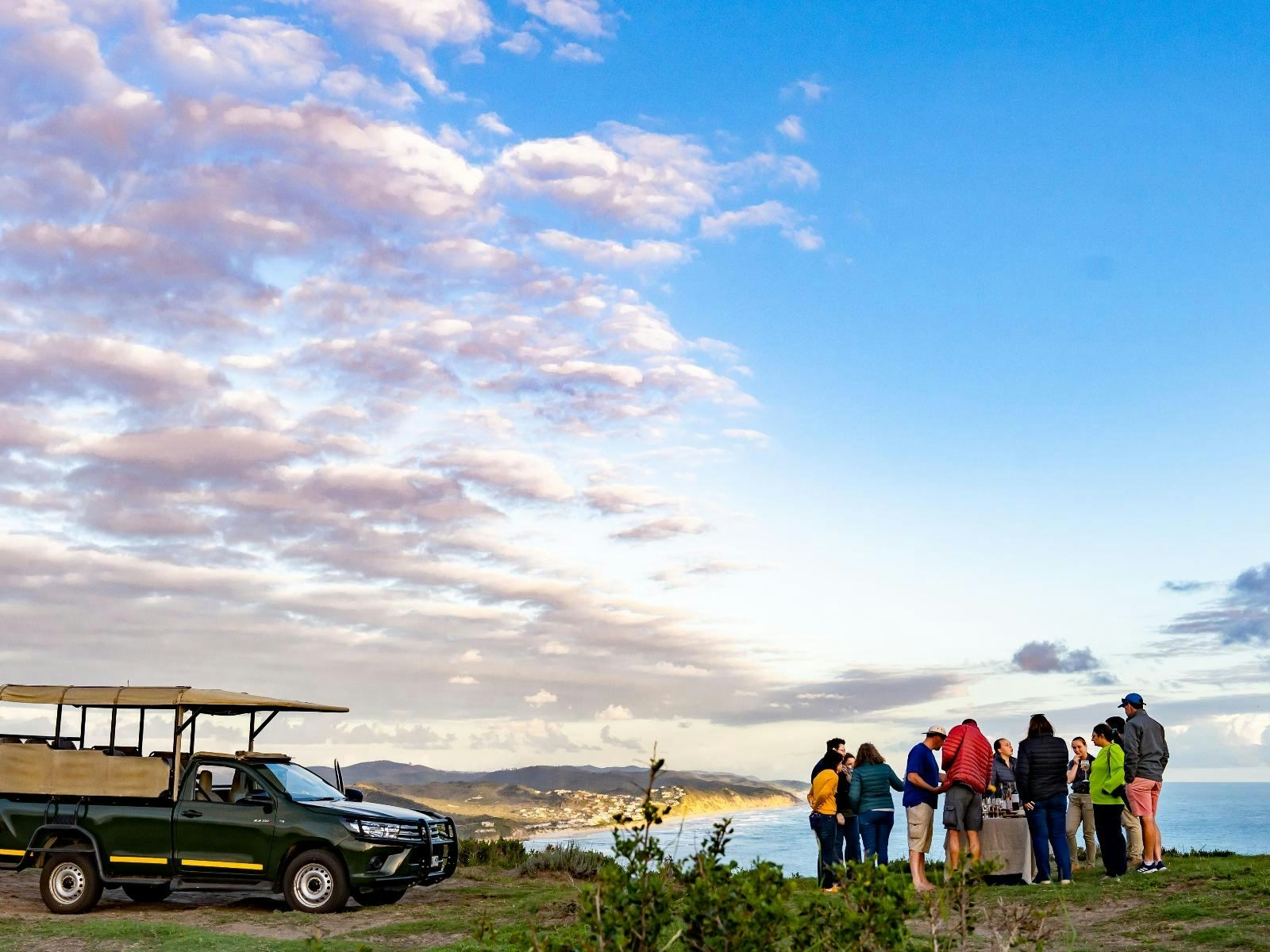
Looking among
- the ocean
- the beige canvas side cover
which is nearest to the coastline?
the ocean

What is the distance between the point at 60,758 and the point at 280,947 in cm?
615

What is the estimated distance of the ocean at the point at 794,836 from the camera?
5457mm

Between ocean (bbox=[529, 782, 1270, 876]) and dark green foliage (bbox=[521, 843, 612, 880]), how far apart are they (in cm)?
51

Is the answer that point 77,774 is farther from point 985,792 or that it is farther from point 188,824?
point 985,792

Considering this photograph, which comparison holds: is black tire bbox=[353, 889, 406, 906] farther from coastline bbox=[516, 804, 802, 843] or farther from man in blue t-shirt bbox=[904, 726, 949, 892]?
man in blue t-shirt bbox=[904, 726, 949, 892]

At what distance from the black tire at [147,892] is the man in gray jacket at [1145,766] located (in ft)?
43.4

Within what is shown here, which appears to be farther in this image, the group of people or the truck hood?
the truck hood

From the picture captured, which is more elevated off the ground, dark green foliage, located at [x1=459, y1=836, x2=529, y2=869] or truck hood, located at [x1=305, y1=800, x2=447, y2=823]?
truck hood, located at [x1=305, y1=800, x2=447, y2=823]

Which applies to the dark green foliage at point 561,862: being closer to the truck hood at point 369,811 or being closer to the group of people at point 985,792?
the truck hood at point 369,811

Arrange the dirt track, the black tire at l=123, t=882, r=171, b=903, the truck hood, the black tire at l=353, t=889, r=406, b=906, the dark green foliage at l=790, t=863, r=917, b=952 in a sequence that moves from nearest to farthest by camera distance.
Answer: the dark green foliage at l=790, t=863, r=917, b=952, the dirt track, the truck hood, the black tire at l=353, t=889, r=406, b=906, the black tire at l=123, t=882, r=171, b=903

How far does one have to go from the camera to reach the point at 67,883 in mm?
16125

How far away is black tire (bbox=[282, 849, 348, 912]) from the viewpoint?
1548 cm

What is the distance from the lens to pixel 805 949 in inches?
198

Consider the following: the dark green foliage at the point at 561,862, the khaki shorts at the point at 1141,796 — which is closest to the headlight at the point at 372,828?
the dark green foliage at the point at 561,862
